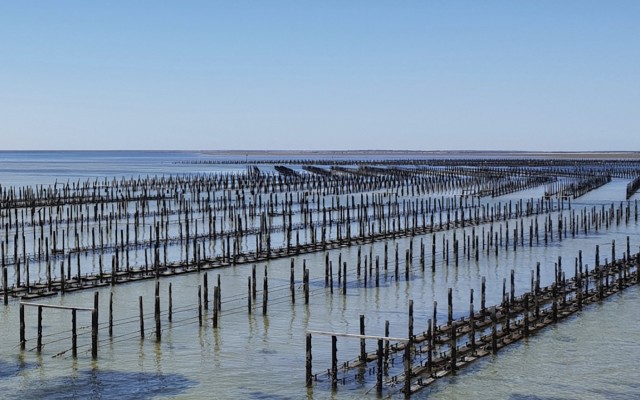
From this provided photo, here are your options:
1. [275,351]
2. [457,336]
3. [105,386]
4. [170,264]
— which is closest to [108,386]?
[105,386]

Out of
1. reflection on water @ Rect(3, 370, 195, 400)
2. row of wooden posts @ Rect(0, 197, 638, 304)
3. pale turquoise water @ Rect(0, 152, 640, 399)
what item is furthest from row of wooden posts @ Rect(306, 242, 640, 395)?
row of wooden posts @ Rect(0, 197, 638, 304)

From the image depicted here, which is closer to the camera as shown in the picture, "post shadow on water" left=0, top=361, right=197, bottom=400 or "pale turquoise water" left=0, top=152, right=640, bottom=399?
"post shadow on water" left=0, top=361, right=197, bottom=400

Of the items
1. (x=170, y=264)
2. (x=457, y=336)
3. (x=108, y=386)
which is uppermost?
(x=170, y=264)

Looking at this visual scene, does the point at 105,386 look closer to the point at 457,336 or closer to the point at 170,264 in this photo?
the point at 457,336

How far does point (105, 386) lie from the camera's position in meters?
17.5

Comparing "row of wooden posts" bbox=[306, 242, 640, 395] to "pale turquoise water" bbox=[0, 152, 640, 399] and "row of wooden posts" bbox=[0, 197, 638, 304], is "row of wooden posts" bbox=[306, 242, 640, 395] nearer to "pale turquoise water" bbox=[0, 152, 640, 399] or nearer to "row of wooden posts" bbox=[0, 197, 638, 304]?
"pale turquoise water" bbox=[0, 152, 640, 399]

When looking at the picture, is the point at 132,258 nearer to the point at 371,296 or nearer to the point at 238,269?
the point at 238,269

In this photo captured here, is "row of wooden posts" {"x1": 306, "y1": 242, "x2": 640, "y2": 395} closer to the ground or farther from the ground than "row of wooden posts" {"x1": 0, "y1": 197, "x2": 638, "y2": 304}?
closer to the ground

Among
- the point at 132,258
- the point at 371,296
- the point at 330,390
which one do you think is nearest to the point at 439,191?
the point at 132,258

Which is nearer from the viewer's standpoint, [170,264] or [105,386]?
[105,386]

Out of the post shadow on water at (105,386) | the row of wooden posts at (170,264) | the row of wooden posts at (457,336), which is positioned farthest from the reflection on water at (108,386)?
the row of wooden posts at (170,264)

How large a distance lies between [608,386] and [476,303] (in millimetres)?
8885

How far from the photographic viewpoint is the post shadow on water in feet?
55.6

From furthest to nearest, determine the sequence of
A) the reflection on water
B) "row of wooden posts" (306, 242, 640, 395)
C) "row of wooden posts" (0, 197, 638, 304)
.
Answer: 1. "row of wooden posts" (0, 197, 638, 304)
2. "row of wooden posts" (306, 242, 640, 395)
3. the reflection on water
